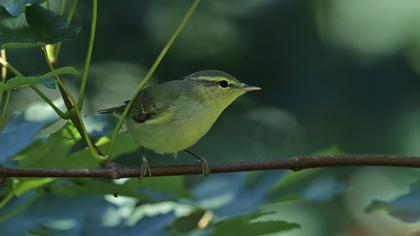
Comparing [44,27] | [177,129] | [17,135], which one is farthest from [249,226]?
[44,27]

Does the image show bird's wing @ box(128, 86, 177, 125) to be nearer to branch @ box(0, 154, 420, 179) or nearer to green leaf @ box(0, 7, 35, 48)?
branch @ box(0, 154, 420, 179)

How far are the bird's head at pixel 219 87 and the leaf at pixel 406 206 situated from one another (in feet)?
2.46

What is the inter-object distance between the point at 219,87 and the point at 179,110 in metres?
0.23

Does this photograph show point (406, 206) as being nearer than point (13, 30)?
No

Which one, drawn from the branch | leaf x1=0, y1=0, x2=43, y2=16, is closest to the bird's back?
the branch

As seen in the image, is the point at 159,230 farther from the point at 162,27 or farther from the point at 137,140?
the point at 162,27

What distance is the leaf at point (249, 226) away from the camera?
213cm

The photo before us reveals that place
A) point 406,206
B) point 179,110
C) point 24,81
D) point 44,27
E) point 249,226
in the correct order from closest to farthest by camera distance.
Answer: point 24,81 → point 44,27 → point 406,206 → point 249,226 → point 179,110

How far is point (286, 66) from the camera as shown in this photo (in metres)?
5.30

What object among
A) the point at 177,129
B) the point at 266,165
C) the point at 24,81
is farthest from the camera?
the point at 177,129

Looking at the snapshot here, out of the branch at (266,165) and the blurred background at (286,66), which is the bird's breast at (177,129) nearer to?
the branch at (266,165)

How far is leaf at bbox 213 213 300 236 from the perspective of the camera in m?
2.13

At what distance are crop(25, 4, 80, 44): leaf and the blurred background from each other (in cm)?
281

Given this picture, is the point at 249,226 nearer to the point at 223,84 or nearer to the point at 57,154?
the point at 57,154
